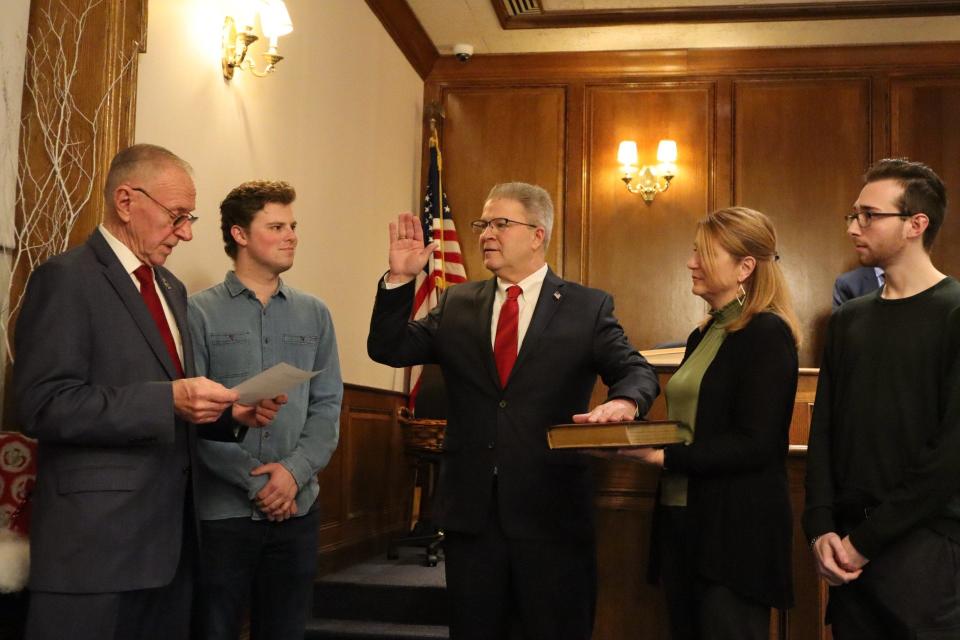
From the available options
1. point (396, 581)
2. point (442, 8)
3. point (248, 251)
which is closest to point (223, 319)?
point (248, 251)

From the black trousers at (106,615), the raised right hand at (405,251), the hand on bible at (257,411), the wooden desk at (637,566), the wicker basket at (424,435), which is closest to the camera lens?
the black trousers at (106,615)

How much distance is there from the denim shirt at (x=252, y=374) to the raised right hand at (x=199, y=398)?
65 centimetres

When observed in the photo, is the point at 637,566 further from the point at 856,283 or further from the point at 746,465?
the point at 856,283

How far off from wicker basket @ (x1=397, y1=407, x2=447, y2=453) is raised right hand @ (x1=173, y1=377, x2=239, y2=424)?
3354 millimetres

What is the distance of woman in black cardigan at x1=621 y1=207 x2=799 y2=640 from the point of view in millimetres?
2395

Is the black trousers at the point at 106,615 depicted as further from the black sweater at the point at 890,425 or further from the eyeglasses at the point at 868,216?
the eyeglasses at the point at 868,216

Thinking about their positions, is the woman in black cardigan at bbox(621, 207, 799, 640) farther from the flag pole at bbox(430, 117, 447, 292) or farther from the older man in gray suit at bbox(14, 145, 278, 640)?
the flag pole at bbox(430, 117, 447, 292)

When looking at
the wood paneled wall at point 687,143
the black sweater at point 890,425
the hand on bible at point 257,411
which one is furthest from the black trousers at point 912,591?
Result: the wood paneled wall at point 687,143

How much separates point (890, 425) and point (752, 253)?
1.89 ft

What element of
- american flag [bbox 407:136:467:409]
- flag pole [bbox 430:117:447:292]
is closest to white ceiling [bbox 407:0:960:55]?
flag pole [bbox 430:117:447:292]

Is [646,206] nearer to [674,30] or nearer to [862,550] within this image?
[674,30]

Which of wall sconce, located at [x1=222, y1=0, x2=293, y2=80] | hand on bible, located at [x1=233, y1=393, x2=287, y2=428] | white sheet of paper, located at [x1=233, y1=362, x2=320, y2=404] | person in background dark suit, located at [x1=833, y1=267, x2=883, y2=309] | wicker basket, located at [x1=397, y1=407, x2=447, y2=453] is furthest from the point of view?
person in background dark suit, located at [x1=833, y1=267, x2=883, y2=309]

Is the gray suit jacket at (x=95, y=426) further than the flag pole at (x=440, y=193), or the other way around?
the flag pole at (x=440, y=193)

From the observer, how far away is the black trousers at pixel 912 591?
2.17m
